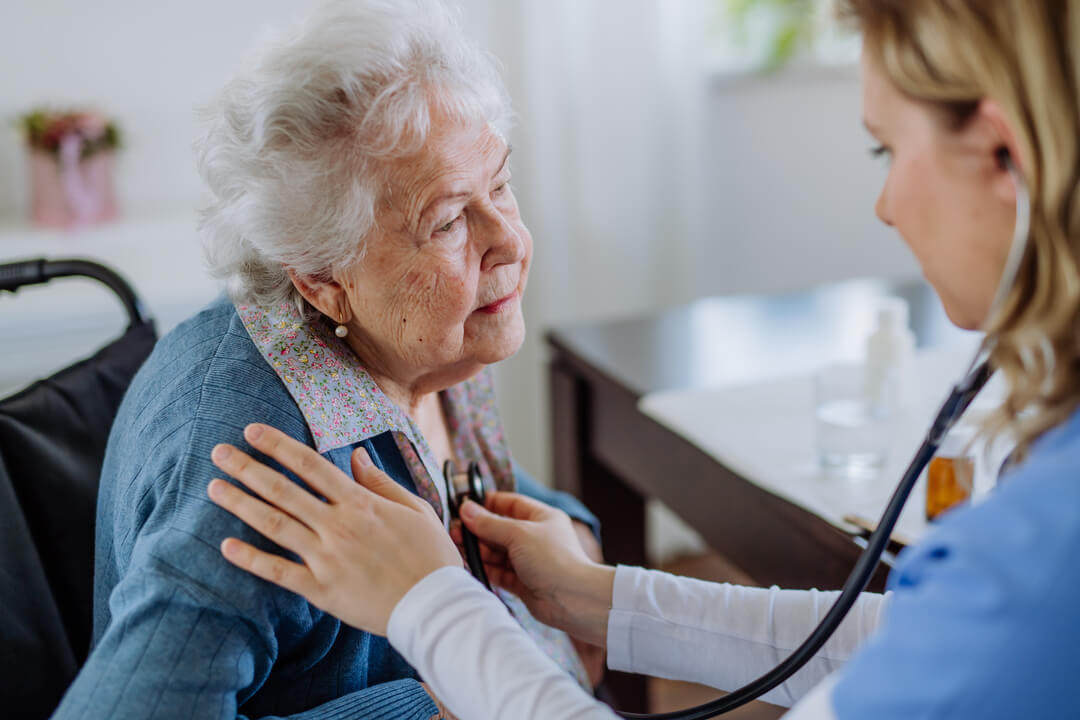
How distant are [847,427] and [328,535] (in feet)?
2.27

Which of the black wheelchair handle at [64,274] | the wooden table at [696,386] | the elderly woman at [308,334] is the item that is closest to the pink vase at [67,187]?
Result: the black wheelchair handle at [64,274]

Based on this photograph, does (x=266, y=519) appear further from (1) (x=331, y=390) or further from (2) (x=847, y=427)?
(2) (x=847, y=427)

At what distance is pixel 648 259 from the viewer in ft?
8.79

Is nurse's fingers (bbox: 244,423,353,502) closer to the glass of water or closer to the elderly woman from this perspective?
the elderly woman

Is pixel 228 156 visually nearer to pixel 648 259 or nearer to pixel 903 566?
pixel 903 566

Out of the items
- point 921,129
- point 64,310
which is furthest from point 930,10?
point 64,310

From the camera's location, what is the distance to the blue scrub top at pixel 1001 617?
0.53 metres

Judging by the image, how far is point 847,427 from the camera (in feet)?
3.99

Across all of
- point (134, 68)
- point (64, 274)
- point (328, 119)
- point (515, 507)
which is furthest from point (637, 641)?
point (134, 68)

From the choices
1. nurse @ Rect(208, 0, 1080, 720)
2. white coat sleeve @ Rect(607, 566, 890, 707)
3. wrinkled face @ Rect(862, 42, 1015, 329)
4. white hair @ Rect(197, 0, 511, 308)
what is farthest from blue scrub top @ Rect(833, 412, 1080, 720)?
white hair @ Rect(197, 0, 511, 308)

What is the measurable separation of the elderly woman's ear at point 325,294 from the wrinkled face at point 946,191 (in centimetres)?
53

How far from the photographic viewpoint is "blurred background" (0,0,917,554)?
222 centimetres

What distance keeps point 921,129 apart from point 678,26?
1.96 metres

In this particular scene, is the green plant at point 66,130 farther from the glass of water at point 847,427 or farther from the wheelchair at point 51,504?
the glass of water at point 847,427
